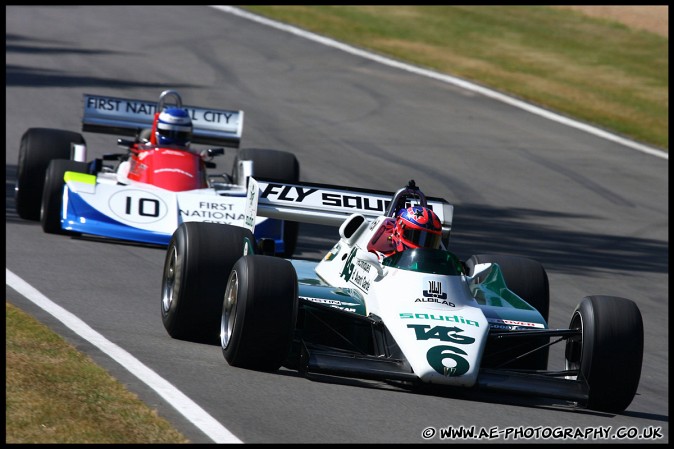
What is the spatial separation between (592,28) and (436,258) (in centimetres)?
3068

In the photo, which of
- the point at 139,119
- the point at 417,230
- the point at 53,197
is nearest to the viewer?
the point at 417,230

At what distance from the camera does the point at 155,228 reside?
45.9 ft

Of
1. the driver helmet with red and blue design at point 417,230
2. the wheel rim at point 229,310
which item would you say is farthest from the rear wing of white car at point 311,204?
the wheel rim at point 229,310

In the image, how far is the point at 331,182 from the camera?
20.0m

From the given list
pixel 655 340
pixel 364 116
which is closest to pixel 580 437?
pixel 655 340

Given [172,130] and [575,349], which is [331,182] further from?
[575,349]

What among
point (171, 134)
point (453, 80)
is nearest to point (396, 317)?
point (171, 134)

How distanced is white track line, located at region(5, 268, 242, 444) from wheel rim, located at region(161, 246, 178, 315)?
2.07 ft

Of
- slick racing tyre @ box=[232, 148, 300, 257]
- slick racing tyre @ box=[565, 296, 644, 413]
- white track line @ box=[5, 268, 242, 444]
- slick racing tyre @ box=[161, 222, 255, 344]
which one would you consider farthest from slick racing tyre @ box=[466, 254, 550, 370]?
slick racing tyre @ box=[232, 148, 300, 257]

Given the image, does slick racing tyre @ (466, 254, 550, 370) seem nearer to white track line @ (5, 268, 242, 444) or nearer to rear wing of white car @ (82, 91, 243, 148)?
white track line @ (5, 268, 242, 444)

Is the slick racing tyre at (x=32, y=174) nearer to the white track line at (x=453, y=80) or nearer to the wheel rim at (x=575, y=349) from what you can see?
the wheel rim at (x=575, y=349)

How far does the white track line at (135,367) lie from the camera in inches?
297

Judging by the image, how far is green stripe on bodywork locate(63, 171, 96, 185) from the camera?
1425 centimetres

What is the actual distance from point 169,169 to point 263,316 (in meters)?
6.31
